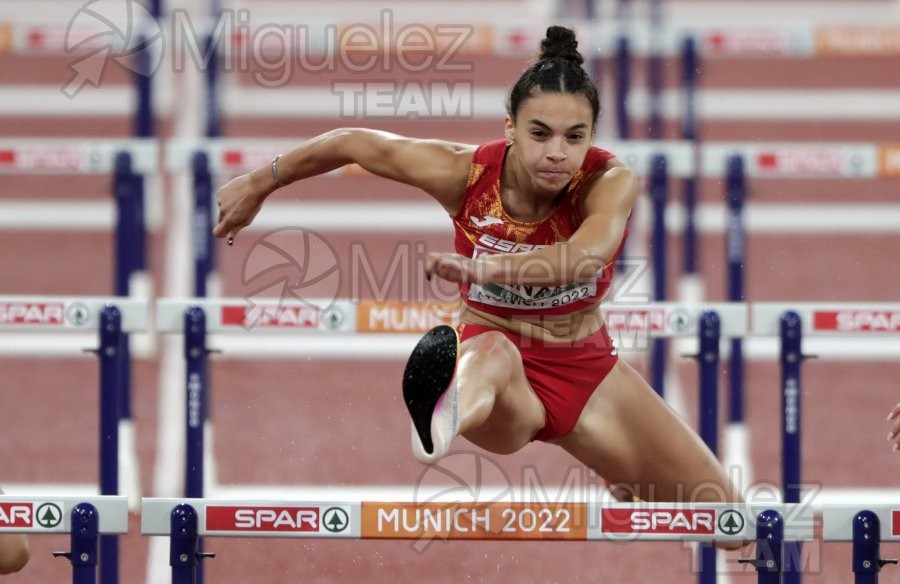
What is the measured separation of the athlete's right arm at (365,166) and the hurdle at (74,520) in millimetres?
755

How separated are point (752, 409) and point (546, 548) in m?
1.55

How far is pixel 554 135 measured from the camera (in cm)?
317

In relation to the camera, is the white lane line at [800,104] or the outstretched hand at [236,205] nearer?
the outstretched hand at [236,205]

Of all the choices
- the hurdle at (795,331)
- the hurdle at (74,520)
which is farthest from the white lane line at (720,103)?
the hurdle at (74,520)

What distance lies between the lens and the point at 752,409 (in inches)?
230

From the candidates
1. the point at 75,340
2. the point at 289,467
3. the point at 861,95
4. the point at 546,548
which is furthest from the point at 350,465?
the point at 861,95

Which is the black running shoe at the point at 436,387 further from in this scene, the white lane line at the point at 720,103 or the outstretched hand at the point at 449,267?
the white lane line at the point at 720,103

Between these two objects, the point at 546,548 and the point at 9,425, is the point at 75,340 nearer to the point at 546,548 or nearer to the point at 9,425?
the point at 9,425

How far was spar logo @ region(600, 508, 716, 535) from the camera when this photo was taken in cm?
296

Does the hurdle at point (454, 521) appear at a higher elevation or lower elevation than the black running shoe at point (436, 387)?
lower

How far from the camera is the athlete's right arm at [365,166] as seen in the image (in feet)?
11.0

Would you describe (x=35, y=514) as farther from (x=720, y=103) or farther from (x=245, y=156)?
(x=720, y=103)

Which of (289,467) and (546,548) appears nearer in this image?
(546,548)

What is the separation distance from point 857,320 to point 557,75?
1.12 meters
